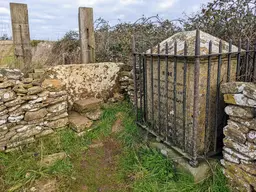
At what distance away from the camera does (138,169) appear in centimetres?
270

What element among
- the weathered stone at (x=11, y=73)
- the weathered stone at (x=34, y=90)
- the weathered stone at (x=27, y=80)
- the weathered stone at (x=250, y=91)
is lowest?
the weathered stone at (x=34, y=90)

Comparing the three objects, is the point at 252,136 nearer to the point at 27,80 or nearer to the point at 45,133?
the point at 45,133

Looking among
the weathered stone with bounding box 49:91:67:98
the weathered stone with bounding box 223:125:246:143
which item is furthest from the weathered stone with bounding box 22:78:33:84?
the weathered stone with bounding box 223:125:246:143

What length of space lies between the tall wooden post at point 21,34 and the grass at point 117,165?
140 cm

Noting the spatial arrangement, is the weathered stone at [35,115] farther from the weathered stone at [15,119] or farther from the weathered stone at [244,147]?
the weathered stone at [244,147]

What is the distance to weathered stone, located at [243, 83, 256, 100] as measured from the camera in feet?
6.55

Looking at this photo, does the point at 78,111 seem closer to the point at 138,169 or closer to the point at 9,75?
the point at 9,75

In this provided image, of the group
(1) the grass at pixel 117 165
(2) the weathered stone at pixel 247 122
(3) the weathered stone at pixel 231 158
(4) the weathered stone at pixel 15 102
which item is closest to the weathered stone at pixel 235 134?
(2) the weathered stone at pixel 247 122

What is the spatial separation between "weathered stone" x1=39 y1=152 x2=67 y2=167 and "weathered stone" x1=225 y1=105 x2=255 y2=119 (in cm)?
229

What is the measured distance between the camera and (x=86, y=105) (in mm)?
3572

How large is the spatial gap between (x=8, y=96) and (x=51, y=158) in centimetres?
107

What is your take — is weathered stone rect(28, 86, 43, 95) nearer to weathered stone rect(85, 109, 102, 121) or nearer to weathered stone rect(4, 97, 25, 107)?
weathered stone rect(4, 97, 25, 107)

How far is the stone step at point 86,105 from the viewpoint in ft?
11.7

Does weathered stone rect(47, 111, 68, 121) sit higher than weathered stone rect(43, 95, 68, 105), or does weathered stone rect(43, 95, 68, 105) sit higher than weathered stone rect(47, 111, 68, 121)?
weathered stone rect(43, 95, 68, 105)
